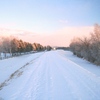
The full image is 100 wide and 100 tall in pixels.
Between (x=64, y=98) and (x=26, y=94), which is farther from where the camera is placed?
(x=26, y=94)

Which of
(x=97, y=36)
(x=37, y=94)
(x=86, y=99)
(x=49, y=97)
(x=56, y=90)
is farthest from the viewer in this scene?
(x=97, y=36)

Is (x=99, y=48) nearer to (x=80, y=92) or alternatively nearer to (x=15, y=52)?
(x=80, y=92)

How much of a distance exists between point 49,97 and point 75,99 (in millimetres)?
1347

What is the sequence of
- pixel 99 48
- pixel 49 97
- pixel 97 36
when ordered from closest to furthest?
pixel 49 97, pixel 99 48, pixel 97 36

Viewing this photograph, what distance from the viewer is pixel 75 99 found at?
31.7 ft

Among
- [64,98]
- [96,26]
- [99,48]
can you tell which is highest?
[96,26]

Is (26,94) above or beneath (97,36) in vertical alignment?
beneath

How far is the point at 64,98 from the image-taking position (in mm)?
10039

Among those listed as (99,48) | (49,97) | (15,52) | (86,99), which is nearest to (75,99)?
(86,99)

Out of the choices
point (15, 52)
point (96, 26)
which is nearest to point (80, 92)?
point (96, 26)

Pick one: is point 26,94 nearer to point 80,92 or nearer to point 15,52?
point 80,92

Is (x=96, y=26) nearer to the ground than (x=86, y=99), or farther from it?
farther from it

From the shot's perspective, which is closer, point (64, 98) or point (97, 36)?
point (64, 98)

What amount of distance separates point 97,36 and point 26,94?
89.4 feet
